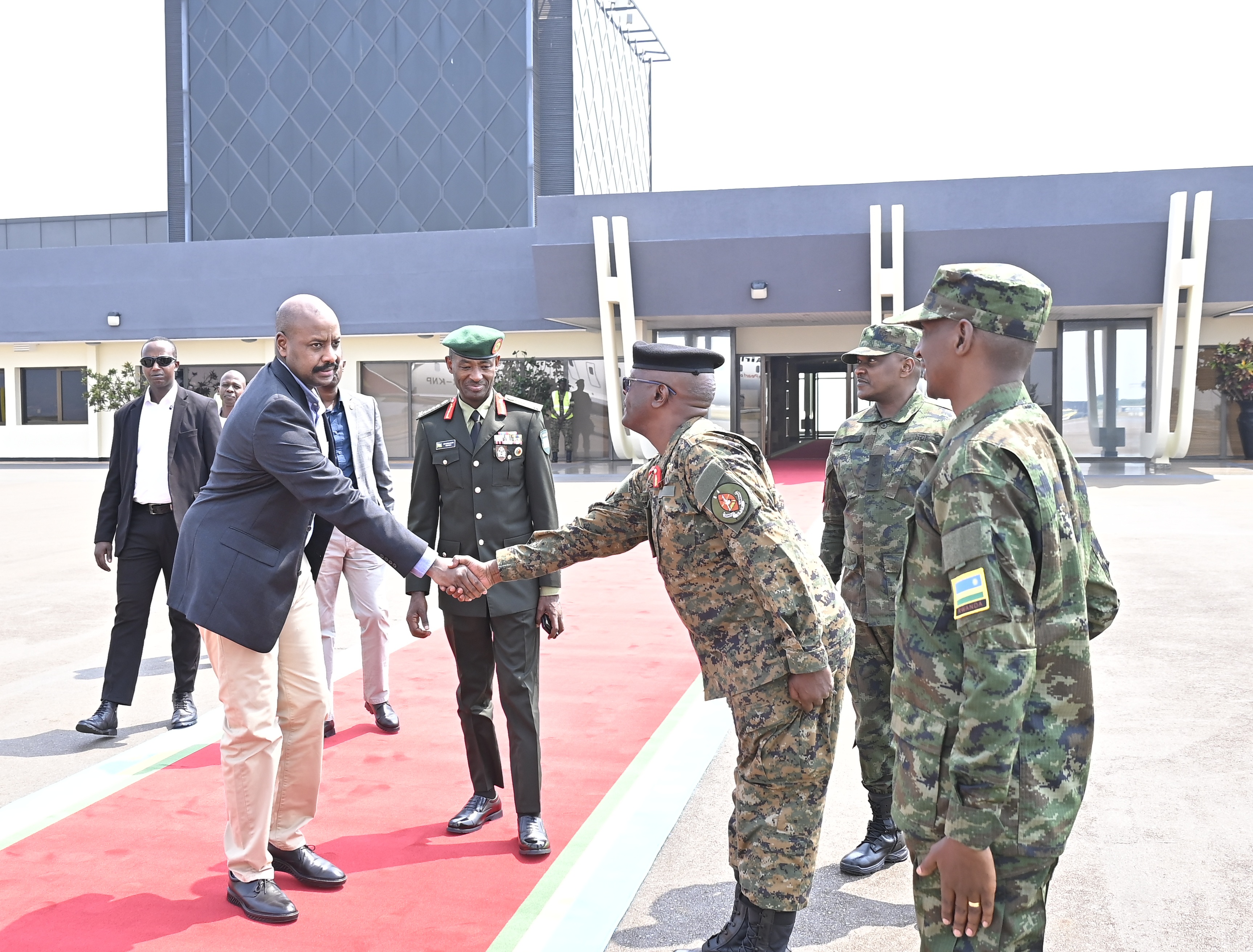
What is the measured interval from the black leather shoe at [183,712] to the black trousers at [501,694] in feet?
6.82

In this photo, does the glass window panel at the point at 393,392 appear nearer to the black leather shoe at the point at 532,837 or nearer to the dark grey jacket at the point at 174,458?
the dark grey jacket at the point at 174,458

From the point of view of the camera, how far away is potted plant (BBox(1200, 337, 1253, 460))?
24.3 metres

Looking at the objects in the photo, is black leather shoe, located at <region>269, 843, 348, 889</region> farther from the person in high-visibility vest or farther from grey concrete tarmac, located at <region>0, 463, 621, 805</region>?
the person in high-visibility vest

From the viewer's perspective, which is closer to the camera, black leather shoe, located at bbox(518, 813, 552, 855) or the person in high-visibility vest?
black leather shoe, located at bbox(518, 813, 552, 855)

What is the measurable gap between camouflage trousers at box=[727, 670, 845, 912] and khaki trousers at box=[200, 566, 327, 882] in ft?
5.21

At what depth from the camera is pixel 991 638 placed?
2.10m

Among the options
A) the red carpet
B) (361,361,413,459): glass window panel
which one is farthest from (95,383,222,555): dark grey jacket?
(361,361,413,459): glass window panel

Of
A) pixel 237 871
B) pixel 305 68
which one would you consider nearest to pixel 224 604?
pixel 237 871

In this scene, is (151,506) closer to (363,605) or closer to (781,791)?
(363,605)

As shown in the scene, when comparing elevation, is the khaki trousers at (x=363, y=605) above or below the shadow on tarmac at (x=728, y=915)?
above

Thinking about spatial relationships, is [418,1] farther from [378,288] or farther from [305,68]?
[378,288]

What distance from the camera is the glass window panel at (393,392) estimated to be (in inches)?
1164

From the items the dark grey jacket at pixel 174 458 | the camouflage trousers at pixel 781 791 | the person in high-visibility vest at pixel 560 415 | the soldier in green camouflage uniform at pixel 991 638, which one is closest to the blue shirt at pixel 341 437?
the dark grey jacket at pixel 174 458

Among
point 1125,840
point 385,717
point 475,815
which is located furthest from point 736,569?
point 385,717
